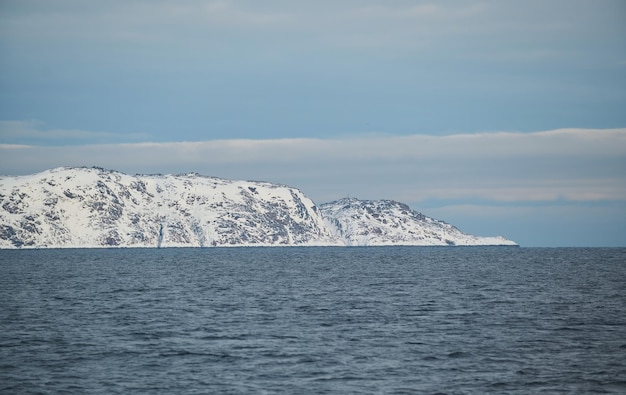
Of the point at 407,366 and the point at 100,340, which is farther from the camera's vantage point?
the point at 100,340

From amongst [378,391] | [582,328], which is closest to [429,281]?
[582,328]

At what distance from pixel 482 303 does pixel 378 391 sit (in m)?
48.7

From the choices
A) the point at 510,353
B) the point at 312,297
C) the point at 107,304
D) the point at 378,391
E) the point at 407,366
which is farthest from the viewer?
the point at 312,297

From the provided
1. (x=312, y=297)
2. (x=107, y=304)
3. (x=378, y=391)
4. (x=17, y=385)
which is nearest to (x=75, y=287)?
(x=107, y=304)

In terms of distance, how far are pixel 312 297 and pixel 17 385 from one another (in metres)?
57.0

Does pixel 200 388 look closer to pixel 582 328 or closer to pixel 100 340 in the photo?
pixel 100 340

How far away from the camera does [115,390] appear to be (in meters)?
42.0

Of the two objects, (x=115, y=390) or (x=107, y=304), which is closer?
(x=115, y=390)

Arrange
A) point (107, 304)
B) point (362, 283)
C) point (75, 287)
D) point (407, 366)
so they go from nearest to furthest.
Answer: point (407, 366), point (107, 304), point (75, 287), point (362, 283)

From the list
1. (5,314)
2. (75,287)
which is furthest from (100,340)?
(75,287)

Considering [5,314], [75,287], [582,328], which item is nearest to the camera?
[582,328]

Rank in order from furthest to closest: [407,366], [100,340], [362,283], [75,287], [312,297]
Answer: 1. [362,283]
2. [75,287]
3. [312,297]
4. [100,340]
5. [407,366]

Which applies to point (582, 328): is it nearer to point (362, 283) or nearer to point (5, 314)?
point (5, 314)

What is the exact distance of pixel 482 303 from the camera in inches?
3474
